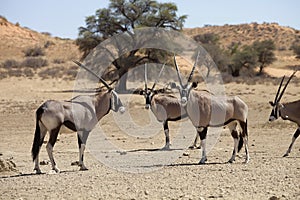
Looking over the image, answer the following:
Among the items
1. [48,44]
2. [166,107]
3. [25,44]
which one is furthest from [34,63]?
[166,107]

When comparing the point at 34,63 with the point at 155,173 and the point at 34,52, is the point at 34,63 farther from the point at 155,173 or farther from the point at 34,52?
the point at 155,173

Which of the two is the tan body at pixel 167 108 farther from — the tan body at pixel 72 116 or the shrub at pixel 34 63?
the shrub at pixel 34 63

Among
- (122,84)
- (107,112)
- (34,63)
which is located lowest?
(122,84)

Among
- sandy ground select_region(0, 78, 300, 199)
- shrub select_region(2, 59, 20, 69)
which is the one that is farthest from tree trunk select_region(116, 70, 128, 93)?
shrub select_region(2, 59, 20, 69)

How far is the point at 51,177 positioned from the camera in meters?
10.9

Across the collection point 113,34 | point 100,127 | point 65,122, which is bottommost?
point 100,127

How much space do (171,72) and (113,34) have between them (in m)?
5.70

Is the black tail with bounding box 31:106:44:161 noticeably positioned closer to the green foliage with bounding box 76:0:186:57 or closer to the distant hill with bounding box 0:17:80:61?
the green foliage with bounding box 76:0:186:57

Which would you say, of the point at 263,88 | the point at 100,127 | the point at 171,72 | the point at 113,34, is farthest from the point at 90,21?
the point at 100,127

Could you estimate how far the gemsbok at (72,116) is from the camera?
11656mm

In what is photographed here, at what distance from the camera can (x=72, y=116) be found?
474 inches

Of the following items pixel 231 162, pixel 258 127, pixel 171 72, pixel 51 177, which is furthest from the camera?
pixel 171 72

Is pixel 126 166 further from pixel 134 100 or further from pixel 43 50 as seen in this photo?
pixel 43 50

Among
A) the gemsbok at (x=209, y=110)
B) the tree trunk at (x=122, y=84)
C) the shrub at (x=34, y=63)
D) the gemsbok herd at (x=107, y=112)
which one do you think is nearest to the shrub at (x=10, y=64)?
the shrub at (x=34, y=63)
